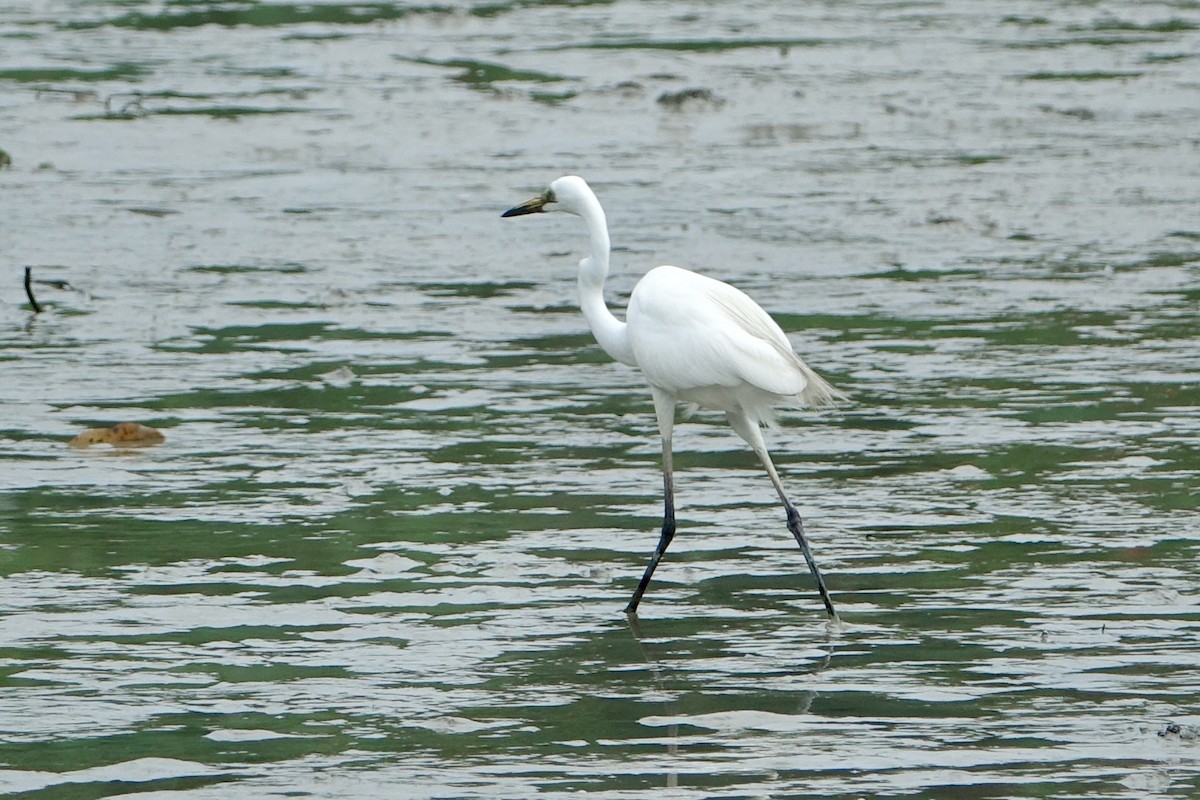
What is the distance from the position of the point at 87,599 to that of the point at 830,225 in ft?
26.1

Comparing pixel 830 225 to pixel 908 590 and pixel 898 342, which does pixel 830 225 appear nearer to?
pixel 898 342

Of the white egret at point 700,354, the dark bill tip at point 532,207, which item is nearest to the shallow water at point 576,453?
the white egret at point 700,354

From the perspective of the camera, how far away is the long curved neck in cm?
791

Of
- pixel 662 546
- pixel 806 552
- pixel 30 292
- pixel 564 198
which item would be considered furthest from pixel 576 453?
pixel 30 292

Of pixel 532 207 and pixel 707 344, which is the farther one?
pixel 532 207

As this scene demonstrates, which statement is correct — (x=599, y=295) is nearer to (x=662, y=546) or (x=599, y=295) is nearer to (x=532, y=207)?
(x=532, y=207)

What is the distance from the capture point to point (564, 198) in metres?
7.99

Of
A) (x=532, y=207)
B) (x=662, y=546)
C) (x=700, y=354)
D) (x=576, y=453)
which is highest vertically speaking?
(x=532, y=207)

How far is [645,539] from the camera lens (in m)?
8.16

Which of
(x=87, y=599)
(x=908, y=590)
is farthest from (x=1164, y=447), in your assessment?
(x=87, y=599)

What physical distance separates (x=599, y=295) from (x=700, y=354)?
0.78m

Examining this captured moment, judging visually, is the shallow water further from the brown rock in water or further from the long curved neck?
the long curved neck

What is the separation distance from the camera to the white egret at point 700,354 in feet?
24.2

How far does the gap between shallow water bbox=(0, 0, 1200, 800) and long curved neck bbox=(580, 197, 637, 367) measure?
75 cm
